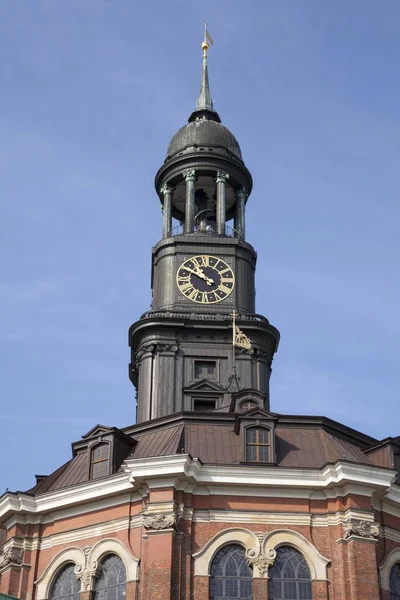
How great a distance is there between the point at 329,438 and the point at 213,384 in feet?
29.0

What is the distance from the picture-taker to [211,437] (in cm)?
3988

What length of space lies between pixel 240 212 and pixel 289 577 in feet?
80.2

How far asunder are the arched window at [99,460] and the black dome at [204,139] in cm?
2176

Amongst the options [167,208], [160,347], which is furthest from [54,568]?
[167,208]

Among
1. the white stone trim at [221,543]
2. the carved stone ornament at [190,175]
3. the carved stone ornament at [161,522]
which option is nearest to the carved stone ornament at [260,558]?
the white stone trim at [221,543]

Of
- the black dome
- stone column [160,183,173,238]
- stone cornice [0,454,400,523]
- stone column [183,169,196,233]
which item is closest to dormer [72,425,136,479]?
stone cornice [0,454,400,523]

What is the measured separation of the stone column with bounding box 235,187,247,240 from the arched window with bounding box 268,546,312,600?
22.1m

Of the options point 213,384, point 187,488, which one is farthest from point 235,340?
point 187,488

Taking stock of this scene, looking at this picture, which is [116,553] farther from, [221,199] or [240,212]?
[240,212]

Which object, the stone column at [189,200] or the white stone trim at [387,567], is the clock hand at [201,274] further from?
the white stone trim at [387,567]

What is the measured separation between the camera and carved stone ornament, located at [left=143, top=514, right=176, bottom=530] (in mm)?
35812

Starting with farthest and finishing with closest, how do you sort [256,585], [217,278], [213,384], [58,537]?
[217,278]
[213,384]
[58,537]
[256,585]

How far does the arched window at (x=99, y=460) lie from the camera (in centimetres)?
3959

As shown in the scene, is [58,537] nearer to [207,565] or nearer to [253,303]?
[207,565]
